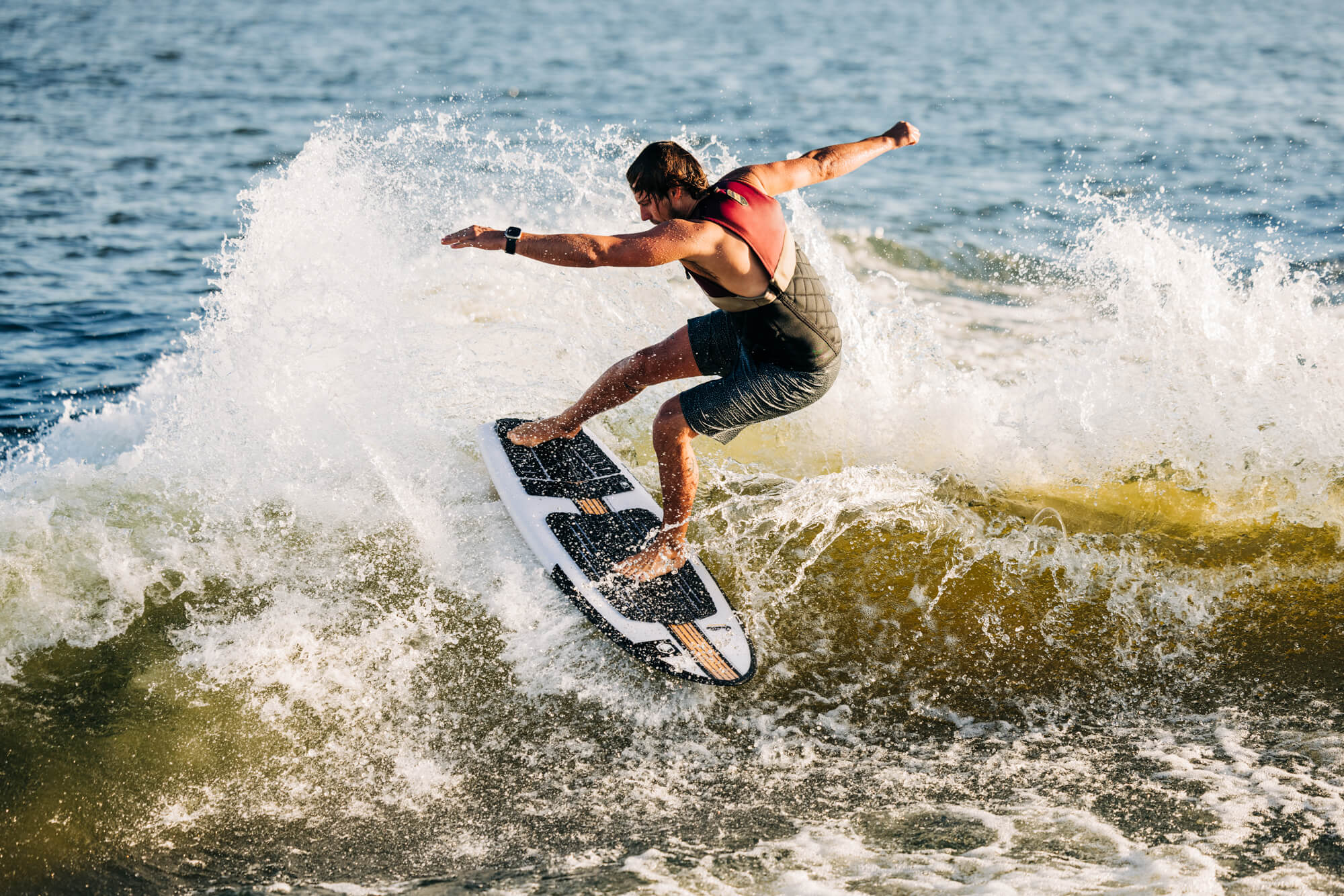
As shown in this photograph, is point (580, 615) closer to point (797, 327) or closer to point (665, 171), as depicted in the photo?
point (797, 327)

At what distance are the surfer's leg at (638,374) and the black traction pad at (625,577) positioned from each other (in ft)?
1.99

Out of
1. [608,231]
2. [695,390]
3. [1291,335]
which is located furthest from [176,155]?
[1291,335]

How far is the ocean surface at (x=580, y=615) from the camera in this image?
→ 3854mm

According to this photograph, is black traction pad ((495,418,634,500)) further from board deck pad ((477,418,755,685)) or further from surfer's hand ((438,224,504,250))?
surfer's hand ((438,224,504,250))

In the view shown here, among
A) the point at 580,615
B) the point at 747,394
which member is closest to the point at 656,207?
the point at 747,394

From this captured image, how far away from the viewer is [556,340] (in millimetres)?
7004

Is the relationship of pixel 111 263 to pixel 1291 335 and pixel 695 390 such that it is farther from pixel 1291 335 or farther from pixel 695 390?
pixel 1291 335

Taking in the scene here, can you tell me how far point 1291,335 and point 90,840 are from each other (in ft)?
23.4

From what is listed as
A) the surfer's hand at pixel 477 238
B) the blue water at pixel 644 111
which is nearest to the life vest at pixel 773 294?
the surfer's hand at pixel 477 238

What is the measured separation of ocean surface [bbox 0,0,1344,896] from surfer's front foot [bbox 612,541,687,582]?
1.21ft

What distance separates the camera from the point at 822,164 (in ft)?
16.1

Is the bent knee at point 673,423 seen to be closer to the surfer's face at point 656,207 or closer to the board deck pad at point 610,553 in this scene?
the board deck pad at point 610,553

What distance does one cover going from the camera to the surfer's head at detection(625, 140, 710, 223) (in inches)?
160

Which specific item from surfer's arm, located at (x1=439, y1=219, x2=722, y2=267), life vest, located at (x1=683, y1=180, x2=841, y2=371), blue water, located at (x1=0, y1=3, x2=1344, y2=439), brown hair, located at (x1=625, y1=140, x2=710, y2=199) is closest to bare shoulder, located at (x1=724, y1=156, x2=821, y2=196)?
life vest, located at (x1=683, y1=180, x2=841, y2=371)
